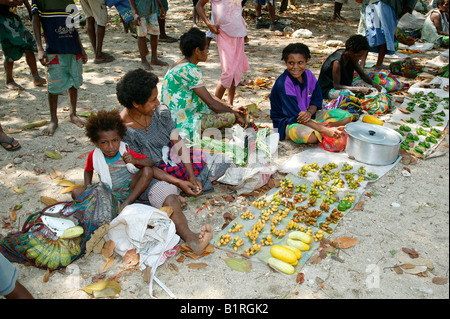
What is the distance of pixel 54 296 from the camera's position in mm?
2508

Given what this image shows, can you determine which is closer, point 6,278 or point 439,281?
point 6,278

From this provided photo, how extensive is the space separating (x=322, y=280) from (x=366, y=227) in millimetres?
770

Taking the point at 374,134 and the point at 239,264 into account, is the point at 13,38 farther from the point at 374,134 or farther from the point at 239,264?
the point at 374,134

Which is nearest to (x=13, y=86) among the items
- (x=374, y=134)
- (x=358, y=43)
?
(x=358, y=43)

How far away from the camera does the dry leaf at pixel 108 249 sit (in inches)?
111

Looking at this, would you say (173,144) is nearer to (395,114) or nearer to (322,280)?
(322,280)

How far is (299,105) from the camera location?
4383 mm

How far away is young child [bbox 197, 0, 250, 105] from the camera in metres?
4.80

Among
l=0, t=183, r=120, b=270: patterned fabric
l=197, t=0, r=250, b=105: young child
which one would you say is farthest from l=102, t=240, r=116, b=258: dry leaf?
l=197, t=0, r=250, b=105: young child

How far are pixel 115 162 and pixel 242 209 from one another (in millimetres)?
1239

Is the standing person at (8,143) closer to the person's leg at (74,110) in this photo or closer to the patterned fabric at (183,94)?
the person's leg at (74,110)

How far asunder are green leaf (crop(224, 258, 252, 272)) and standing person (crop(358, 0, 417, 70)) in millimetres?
4786

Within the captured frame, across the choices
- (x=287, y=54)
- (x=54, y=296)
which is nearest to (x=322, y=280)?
(x=54, y=296)

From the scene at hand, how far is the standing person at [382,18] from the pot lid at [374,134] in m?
2.54
